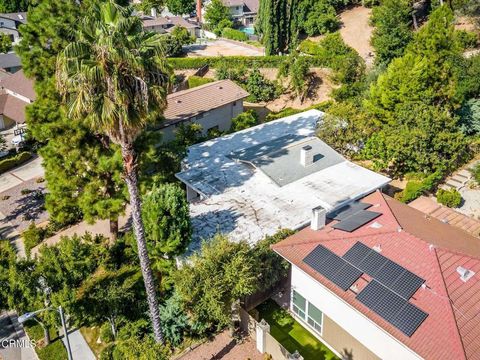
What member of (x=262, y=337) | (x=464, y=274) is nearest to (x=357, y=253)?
(x=464, y=274)

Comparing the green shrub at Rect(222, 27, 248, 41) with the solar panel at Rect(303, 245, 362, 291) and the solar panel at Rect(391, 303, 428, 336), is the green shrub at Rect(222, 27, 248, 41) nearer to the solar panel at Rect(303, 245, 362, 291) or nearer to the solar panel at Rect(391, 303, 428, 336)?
the solar panel at Rect(303, 245, 362, 291)

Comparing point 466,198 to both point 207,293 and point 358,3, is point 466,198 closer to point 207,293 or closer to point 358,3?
Result: point 207,293

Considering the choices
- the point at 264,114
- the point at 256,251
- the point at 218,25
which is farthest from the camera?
the point at 218,25

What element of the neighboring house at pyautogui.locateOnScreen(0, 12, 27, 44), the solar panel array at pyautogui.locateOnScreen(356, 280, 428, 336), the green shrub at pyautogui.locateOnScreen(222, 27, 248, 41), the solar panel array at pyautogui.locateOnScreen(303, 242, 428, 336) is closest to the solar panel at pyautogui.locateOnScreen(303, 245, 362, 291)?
the solar panel array at pyautogui.locateOnScreen(303, 242, 428, 336)

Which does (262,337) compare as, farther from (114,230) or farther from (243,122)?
(243,122)

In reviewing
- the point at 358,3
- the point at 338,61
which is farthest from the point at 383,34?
the point at 358,3

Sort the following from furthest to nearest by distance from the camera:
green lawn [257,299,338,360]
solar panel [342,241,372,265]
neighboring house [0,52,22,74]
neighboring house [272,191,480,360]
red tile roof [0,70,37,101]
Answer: neighboring house [0,52,22,74], red tile roof [0,70,37,101], green lawn [257,299,338,360], solar panel [342,241,372,265], neighboring house [272,191,480,360]
